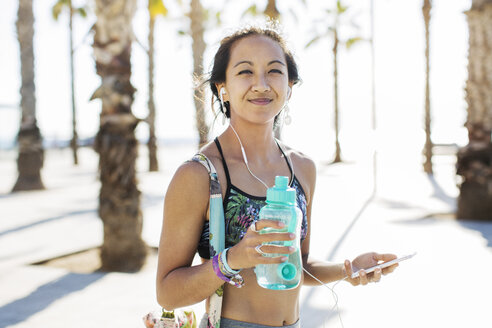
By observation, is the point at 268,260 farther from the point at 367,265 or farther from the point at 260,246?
the point at 367,265

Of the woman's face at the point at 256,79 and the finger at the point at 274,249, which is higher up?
the woman's face at the point at 256,79

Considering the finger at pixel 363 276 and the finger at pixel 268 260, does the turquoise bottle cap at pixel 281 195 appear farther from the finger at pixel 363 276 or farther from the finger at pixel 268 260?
the finger at pixel 363 276

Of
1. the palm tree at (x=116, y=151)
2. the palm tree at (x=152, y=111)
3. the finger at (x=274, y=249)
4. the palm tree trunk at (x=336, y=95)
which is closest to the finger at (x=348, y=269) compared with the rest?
the finger at (x=274, y=249)

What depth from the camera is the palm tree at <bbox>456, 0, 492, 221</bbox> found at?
9664mm

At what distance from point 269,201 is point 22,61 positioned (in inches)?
581

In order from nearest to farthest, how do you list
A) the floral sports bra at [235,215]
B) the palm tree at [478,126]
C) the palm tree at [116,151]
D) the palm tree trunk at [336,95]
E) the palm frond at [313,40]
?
1. the floral sports bra at [235,215]
2. the palm tree at [116,151]
3. the palm tree at [478,126]
4. the palm tree trunk at [336,95]
5. the palm frond at [313,40]

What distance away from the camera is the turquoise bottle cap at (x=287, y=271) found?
59.1 inches

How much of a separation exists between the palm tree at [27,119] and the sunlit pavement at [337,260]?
6.38 ft

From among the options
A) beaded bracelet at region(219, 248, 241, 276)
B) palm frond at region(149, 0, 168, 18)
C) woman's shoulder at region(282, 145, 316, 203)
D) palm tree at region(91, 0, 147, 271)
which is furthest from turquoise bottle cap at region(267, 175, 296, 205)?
palm frond at region(149, 0, 168, 18)

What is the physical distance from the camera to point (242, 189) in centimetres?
185

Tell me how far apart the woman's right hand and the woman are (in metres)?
0.04

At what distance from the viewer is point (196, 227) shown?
1.71 metres

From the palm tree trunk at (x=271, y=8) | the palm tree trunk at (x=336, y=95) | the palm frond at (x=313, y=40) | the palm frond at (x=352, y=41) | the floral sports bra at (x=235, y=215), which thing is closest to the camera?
the floral sports bra at (x=235, y=215)

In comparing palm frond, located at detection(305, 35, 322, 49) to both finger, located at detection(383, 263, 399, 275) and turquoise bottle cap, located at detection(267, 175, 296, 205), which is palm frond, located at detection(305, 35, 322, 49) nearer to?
finger, located at detection(383, 263, 399, 275)
